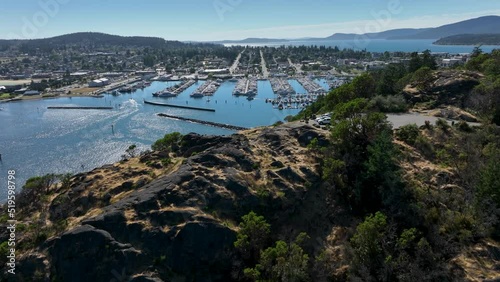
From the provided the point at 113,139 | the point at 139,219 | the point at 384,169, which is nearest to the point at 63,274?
the point at 139,219

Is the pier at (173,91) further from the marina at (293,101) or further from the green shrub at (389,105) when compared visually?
the green shrub at (389,105)

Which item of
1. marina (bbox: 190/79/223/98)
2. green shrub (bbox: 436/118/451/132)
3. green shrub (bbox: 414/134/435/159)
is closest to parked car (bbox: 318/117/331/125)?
green shrub (bbox: 414/134/435/159)

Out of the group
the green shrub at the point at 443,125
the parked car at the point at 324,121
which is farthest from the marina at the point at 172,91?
the green shrub at the point at 443,125

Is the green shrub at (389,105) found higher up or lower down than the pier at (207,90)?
higher up

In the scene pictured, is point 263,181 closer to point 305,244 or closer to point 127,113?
→ point 305,244

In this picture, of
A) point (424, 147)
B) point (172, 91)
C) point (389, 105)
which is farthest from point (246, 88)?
point (424, 147)

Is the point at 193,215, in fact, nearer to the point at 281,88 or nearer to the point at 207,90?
the point at 281,88

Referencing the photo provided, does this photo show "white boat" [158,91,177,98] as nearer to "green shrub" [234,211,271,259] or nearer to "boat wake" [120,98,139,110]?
"boat wake" [120,98,139,110]
